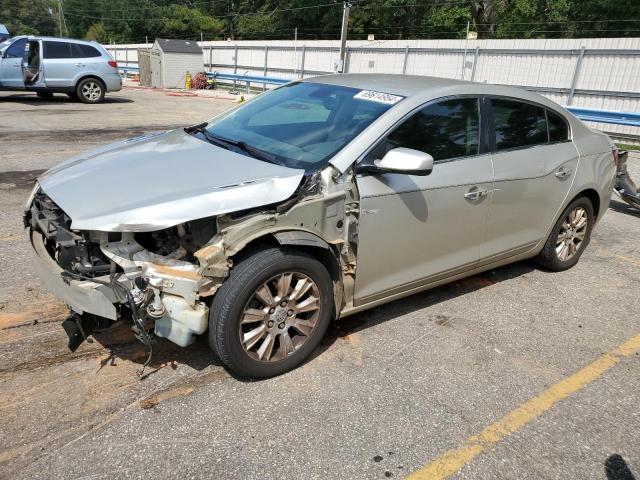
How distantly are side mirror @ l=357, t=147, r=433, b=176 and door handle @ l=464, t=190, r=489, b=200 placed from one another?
2.31 ft

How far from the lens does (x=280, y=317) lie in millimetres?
3014

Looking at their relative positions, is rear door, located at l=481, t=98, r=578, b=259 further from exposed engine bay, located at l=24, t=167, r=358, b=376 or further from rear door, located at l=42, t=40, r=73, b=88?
rear door, located at l=42, t=40, r=73, b=88

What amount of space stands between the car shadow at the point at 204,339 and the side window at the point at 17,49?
46.2ft

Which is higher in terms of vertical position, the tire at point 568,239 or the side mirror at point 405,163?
the side mirror at point 405,163

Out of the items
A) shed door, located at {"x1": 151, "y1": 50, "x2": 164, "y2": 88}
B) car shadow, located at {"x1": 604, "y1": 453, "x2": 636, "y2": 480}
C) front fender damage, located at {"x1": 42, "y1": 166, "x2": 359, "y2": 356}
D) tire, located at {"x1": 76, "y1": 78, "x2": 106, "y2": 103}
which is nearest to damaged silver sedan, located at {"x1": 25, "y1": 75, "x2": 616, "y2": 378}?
front fender damage, located at {"x1": 42, "y1": 166, "x2": 359, "y2": 356}

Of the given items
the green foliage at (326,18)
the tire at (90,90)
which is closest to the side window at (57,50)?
the tire at (90,90)

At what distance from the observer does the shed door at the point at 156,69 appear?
84.1 ft

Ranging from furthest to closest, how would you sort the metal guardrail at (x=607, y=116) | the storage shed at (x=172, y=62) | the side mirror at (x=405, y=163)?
the storage shed at (x=172, y=62) → the metal guardrail at (x=607, y=116) → the side mirror at (x=405, y=163)

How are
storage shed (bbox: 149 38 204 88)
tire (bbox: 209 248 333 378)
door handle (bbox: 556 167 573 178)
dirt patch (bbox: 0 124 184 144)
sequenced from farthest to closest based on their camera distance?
storage shed (bbox: 149 38 204 88), dirt patch (bbox: 0 124 184 144), door handle (bbox: 556 167 573 178), tire (bbox: 209 248 333 378)

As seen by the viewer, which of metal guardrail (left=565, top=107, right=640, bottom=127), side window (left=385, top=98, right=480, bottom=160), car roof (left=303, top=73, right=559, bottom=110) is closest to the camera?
side window (left=385, top=98, right=480, bottom=160)

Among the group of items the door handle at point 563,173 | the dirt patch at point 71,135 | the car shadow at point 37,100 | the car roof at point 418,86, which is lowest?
the car shadow at point 37,100

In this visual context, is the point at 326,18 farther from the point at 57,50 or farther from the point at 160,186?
the point at 160,186

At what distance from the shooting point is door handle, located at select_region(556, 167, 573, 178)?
4367 millimetres

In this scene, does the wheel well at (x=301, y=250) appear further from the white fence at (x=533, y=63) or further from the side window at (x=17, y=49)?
the side window at (x=17, y=49)
